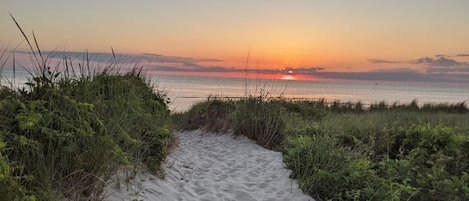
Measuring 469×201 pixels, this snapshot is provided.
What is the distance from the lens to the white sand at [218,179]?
536cm

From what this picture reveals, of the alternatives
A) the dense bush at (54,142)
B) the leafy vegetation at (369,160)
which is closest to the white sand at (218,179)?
the leafy vegetation at (369,160)

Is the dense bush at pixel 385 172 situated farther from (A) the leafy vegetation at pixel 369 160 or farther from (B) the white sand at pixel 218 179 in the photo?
(B) the white sand at pixel 218 179

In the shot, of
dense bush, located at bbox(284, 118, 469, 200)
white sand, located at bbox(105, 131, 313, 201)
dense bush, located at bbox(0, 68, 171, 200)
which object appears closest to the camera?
dense bush, located at bbox(0, 68, 171, 200)

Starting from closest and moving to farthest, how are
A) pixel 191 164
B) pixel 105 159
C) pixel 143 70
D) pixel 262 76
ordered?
pixel 105 159 → pixel 191 164 → pixel 143 70 → pixel 262 76

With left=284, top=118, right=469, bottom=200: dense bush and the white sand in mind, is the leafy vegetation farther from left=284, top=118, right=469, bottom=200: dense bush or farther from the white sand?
the white sand

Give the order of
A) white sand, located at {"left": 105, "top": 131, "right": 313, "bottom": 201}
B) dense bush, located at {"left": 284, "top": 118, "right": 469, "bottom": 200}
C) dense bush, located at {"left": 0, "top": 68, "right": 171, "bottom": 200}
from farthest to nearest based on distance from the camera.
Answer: dense bush, located at {"left": 284, "top": 118, "right": 469, "bottom": 200} < white sand, located at {"left": 105, "top": 131, "right": 313, "bottom": 201} < dense bush, located at {"left": 0, "top": 68, "right": 171, "bottom": 200}

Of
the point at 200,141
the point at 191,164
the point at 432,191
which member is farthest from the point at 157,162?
the point at 200,141

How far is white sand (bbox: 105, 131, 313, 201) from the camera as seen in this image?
17.6 feet

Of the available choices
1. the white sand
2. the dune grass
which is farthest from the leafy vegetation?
the dune grass

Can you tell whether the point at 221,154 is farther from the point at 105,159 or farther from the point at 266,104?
the point at 105,159

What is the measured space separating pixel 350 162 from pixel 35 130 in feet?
14.3

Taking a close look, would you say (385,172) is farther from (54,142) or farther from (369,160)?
(54,142)

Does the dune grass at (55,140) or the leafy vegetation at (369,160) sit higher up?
the dune grass at (55,140)

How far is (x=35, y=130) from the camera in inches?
152
